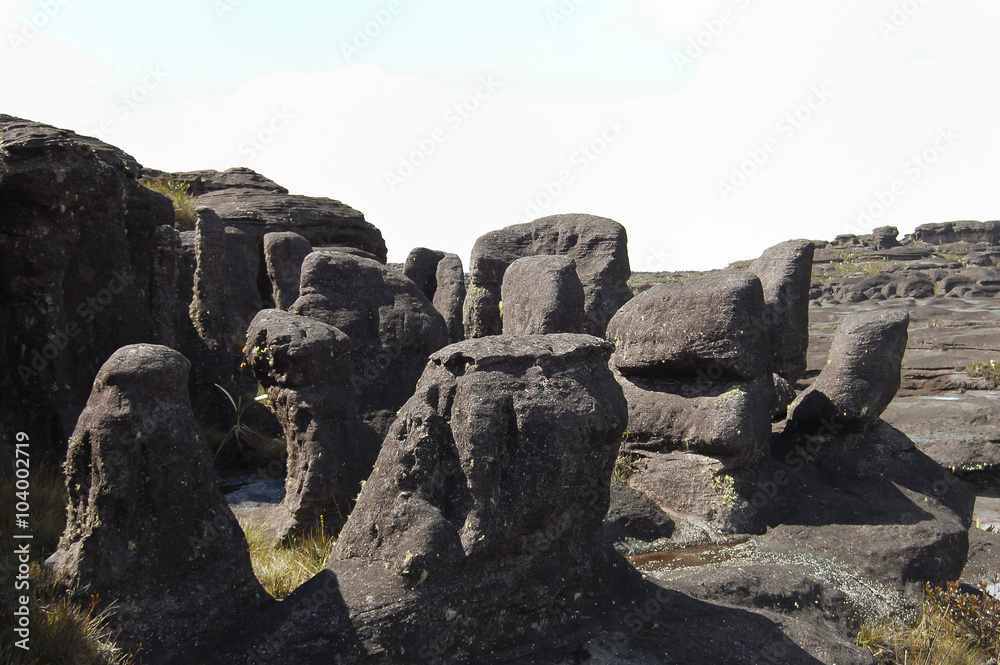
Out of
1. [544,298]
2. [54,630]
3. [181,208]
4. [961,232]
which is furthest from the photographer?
[961,232]

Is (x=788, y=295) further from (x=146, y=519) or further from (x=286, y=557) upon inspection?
(x=146, y=519)

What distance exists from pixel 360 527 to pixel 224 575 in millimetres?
677

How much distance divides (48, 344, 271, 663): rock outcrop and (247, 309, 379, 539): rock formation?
219 cm

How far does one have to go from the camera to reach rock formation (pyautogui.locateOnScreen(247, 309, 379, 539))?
20.5 feet

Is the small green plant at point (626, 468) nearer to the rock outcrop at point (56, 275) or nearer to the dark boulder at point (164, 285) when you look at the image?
the dark boulder at point (164, 285)

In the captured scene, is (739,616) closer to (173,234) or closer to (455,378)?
(455,378)

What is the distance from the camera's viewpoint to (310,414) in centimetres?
630

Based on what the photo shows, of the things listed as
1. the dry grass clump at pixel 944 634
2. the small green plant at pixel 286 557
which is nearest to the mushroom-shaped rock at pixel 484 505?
the small green plant at pixel 286 557

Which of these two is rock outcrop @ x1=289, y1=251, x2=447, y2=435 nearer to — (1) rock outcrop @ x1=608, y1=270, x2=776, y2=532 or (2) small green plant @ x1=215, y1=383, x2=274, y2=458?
(2) small green plant @ x1=215, y1=383, x2=274, y2=458

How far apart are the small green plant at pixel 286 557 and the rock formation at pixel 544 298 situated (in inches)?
113

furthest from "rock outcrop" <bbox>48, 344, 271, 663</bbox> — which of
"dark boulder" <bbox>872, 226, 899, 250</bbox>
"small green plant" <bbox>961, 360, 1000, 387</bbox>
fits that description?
"dark boulder" <bbox>872, 226, 899, 250</bbox>

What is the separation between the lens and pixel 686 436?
7188 millimetres

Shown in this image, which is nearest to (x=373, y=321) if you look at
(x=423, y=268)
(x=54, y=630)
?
(x=54, y=630)

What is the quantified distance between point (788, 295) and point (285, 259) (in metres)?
7.37
